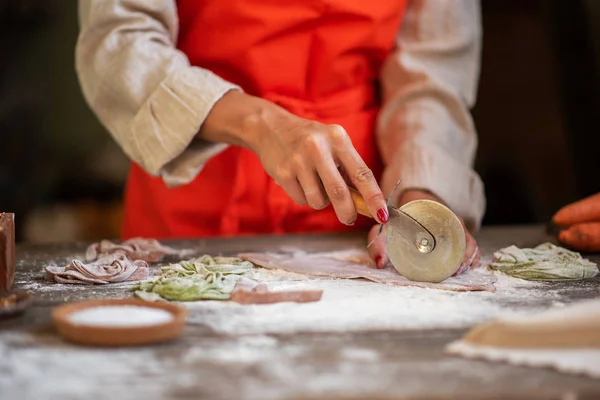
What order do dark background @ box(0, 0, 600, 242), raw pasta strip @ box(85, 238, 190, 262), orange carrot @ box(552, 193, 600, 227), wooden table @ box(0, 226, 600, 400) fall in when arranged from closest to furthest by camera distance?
wooden table @ box(0, 226, 600, 400) → raw pasta strip @ box(85, 238, 190, 262) → orange carrot @ box(552, 193, 600, 227) → dark background @ box(0, 0, 600, 242)

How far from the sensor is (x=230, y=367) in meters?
0.83

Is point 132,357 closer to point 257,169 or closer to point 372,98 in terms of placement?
point 257,169

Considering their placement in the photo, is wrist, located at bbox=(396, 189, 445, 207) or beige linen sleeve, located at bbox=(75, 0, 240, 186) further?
wrist, located at bbox=(396, 189, 445, 207)

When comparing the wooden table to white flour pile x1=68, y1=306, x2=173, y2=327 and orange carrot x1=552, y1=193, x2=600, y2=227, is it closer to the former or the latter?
white flour pile x1=68, y1=306, x2=173, y2=327

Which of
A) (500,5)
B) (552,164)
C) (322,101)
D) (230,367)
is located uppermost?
(500,5)

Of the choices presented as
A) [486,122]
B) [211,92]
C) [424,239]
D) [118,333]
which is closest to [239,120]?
[211,92]

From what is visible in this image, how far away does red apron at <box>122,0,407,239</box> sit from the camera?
1.78m

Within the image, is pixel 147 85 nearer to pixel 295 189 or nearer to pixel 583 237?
pixel 295 189

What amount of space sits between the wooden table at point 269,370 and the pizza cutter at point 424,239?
337 mm

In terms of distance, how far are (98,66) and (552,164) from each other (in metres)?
2.05

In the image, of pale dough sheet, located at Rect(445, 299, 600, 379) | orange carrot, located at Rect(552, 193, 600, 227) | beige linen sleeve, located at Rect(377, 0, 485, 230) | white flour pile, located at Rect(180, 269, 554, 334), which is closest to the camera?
pale dough sheet, located at Rect(445, 299, 600, 379)

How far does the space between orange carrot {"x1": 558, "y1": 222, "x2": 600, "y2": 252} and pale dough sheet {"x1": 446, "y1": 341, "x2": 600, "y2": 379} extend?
80 centimetres

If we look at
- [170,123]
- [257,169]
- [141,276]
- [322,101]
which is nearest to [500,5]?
[322,101]

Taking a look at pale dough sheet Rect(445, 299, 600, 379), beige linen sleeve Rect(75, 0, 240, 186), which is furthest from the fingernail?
beige linen sleeve Rect(75, 0, 240, 186)
